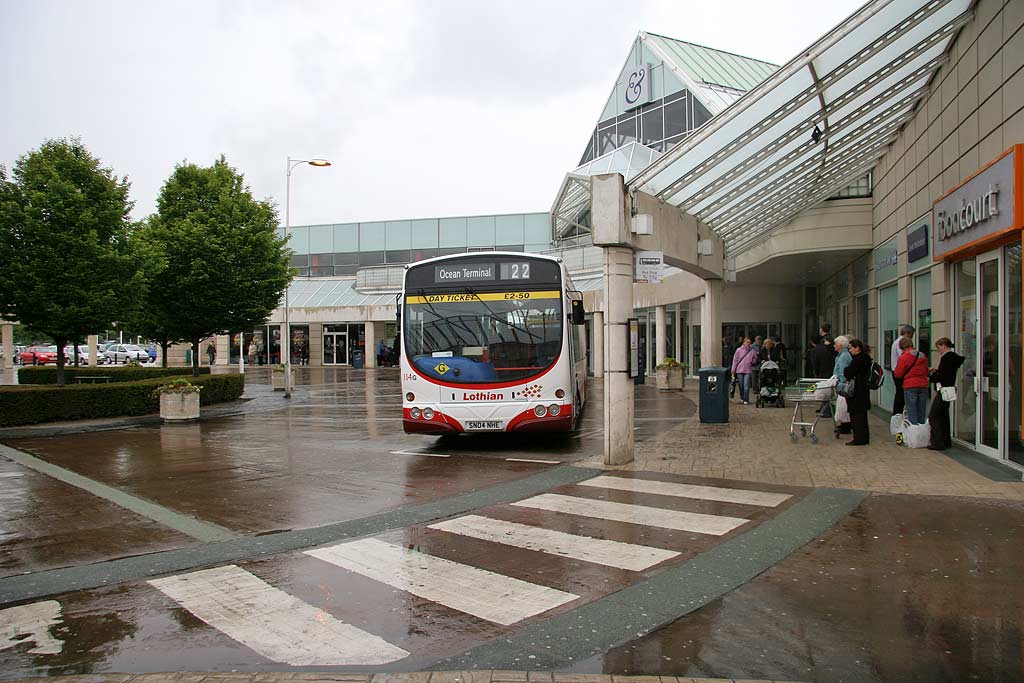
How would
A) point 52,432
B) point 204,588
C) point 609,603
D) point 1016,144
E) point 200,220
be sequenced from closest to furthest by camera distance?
point 609,603
point 204,588
point 1016,144
point 52,432
point 200,220

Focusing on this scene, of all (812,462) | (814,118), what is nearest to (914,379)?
(812,462)

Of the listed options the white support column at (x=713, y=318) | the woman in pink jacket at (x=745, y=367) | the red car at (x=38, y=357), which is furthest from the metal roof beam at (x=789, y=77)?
the red car at (x=38, y=357)

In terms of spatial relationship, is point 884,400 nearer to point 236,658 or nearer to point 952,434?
point 952,434

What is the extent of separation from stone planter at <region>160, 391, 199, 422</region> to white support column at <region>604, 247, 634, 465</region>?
12641 mm

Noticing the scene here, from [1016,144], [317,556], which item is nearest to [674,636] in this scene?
[317,556]

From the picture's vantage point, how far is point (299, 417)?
19.4 m

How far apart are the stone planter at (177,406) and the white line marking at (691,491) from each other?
1307 cm

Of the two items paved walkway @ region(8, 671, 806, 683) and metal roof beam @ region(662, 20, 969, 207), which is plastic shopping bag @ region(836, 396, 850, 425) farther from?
paved walkway @ region(8, 671, 806, 683)

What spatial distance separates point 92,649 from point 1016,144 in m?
10.00

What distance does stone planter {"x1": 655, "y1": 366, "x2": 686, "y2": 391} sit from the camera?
26.5 meters

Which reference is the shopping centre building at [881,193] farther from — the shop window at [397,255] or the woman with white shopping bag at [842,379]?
the shop window at [397,255]

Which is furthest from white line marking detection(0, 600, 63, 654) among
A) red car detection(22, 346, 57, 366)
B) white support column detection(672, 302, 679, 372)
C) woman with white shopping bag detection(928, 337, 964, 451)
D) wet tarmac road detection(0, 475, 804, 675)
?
red car detection(22, 346, 57, 366)

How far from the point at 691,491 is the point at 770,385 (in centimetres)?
1152

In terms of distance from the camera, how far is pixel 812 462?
1038 centimetres
